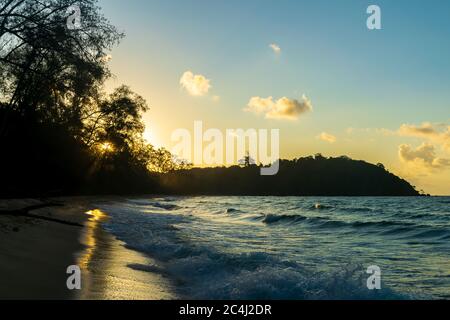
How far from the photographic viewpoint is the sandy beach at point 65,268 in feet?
23.8

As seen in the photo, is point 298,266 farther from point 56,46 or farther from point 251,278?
point 56,46

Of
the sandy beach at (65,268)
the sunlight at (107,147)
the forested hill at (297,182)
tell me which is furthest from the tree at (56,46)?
the forested hill at (297,182)

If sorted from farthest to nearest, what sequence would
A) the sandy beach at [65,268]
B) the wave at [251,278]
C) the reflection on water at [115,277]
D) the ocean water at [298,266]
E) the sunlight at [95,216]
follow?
the sunlight at [95,216], the ocean water at [298,266], the wave at [251,278], the reflection on water at [115,277], the sandy beach at [65,268]

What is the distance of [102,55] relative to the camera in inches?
647

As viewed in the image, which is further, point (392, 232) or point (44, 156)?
point (44, 156)

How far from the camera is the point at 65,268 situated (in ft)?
30.9

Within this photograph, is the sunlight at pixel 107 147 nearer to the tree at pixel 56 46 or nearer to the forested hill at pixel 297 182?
the tree at pixel 56 46

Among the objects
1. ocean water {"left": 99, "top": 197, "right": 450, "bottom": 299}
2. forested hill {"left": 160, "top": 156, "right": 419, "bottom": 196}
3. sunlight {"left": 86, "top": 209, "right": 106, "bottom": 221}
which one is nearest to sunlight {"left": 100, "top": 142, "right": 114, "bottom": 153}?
sunlight {"left": 86, "top": 209, "right": 106, "bottom": 221}

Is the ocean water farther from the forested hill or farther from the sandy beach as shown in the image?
the forested hill

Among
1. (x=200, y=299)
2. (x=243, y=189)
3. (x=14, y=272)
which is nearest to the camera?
(x=14, y=272)

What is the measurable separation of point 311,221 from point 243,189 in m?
154

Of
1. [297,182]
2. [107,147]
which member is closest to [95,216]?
[107,147]
